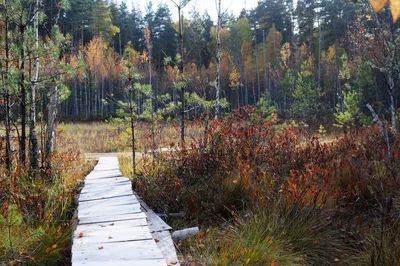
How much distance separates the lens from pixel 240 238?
3699mm

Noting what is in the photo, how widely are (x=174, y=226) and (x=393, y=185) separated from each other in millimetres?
3078

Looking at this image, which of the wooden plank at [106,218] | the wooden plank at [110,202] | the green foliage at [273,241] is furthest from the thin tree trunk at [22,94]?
the green foliage at [273,241]

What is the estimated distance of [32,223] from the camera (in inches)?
156

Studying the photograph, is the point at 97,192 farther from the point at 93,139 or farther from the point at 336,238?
the point at 93,139

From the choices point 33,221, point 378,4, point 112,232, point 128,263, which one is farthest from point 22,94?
point 378,4

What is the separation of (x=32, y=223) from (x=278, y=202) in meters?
2.84

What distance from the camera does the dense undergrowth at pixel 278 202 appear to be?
361cm

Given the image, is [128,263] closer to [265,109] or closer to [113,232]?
[113,232]

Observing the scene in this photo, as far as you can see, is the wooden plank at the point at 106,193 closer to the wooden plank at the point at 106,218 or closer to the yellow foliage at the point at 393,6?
the wooden plank at the point at 106,218

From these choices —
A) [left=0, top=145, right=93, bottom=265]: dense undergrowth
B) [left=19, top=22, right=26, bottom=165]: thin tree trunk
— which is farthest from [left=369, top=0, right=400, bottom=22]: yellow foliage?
[left=19, top=22, right=26, bottom=165]: thin tree trunk

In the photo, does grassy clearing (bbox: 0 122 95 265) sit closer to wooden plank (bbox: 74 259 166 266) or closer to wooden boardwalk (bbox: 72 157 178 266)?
wooden boardwalk (bbox: 72 157 178 266)

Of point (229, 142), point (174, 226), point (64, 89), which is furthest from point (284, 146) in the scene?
point (64, 89)

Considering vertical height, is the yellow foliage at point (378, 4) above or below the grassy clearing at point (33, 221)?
above

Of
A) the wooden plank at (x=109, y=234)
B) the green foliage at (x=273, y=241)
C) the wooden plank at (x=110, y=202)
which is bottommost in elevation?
the green foliage at (x=273, y=241)
